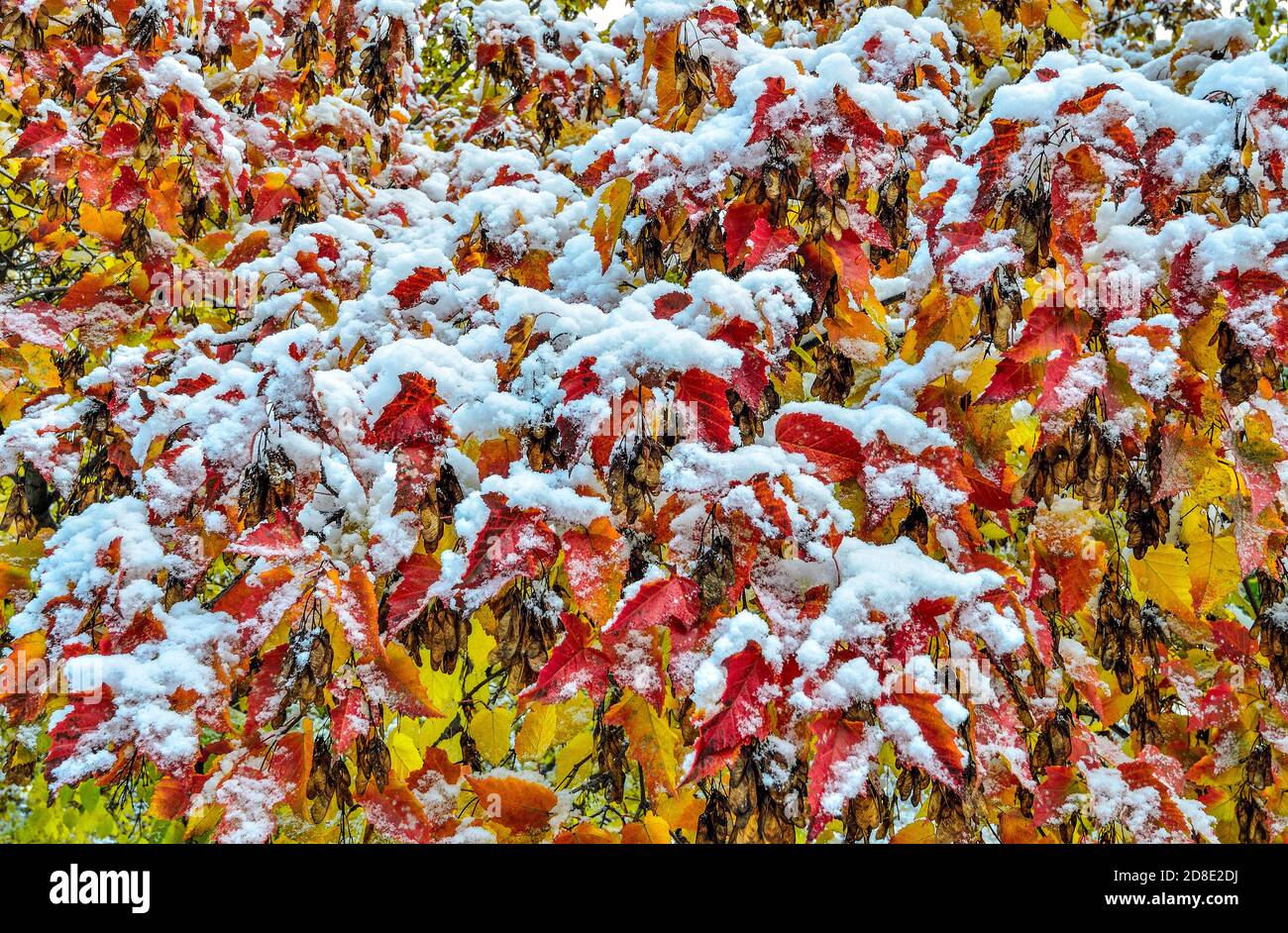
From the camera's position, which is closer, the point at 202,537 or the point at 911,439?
the point at 911,439

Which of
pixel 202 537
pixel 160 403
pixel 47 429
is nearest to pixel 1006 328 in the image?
pixel 202 537

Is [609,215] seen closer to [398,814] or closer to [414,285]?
[414,285]

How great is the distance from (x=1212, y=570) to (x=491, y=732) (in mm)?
1836

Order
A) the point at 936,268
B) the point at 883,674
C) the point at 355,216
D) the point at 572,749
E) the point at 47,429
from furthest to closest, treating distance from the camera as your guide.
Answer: the point at 355,216, the point at 47,429, the point at 572,749, the point at 936,268, the point at 883,674

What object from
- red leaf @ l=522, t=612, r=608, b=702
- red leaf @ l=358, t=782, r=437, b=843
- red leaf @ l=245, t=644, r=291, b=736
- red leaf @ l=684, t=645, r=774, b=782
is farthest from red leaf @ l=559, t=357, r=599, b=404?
red leaf @ l=358, t=782, r=437, b=843

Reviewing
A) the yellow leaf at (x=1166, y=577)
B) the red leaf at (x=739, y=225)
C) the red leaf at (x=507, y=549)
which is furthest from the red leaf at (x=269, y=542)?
the yellow leaf at (x=1166, y=577)

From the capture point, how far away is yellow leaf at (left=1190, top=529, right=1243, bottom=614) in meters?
2.04

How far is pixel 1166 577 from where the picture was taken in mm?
2084

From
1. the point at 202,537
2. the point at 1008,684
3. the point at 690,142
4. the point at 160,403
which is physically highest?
the point at 690,142

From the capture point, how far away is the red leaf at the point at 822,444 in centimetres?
173

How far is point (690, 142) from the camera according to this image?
1942mm
